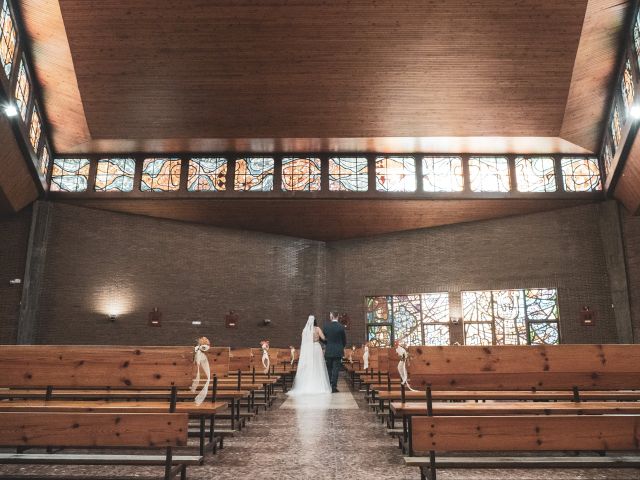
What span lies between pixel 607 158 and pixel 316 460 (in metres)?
12.7

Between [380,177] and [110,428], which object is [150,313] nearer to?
[380,177]

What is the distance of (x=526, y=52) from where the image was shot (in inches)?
398

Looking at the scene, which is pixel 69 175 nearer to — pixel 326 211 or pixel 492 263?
pixel 326 211

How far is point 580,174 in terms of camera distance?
44.3 feet

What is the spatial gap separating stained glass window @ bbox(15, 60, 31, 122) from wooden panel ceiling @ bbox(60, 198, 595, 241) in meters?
2.78

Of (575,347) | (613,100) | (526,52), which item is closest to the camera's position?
(575,347)

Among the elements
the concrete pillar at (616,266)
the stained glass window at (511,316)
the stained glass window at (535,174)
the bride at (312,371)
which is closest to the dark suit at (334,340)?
the bride at (312,371)

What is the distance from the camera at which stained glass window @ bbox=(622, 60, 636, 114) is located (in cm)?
1065

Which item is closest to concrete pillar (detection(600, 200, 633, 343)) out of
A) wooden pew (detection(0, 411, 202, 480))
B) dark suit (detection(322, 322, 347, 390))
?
dark suit (detection(322, 322, 347, 390))

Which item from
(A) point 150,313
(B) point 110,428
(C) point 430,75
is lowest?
(B) point 110,428

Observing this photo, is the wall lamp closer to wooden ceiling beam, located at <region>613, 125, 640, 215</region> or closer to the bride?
the bride

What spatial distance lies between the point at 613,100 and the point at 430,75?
471 cm

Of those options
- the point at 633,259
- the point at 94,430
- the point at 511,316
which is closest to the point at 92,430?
the point at 94,430

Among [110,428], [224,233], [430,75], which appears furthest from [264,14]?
[110,428]
